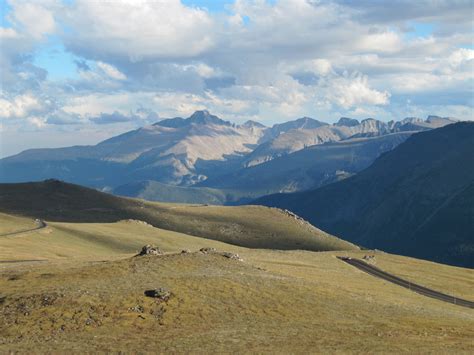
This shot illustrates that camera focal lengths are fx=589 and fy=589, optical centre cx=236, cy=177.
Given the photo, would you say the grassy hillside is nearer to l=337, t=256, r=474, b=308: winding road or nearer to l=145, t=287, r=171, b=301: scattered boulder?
l=145, t=287, r=171, b=301: scattered boulder

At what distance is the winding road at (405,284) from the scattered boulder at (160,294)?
207 feet

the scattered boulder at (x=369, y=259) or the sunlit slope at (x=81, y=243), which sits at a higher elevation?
the scattered boulder at (x=369, y=259)

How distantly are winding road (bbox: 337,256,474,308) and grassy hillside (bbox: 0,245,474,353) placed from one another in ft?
102

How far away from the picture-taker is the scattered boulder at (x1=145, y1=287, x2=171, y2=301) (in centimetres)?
7006

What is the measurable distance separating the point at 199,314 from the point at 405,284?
74.7 metres

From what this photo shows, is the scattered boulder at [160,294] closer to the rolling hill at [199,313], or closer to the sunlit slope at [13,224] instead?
the rolling hill at [199,313]

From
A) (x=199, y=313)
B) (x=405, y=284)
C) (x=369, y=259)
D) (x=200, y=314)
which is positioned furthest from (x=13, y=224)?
(x=200, y=314)

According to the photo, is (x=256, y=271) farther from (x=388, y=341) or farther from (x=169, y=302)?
(x=388, y=341)

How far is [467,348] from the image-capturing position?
185 ft

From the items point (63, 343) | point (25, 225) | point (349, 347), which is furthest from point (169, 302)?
point (25, 225)

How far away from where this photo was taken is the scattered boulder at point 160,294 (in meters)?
70.1

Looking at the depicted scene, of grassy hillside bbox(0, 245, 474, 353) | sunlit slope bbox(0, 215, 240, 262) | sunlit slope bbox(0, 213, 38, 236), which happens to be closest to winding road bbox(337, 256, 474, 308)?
grassy hillside bbox(0, 245, 474, 353)

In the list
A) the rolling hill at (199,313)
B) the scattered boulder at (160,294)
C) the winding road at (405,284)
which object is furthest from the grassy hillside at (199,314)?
the winding road at (405,284)

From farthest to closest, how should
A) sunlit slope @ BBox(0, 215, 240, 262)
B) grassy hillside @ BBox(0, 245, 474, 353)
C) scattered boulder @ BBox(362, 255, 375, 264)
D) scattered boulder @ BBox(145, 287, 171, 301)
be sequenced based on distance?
scattered boulder @ BBox(362, 255, 375, 264), sunlit slope @ BBox(0, 215, 240, 262), scattered boulder @ BBox(145, 287, 171, 301), grassy hillside @ BBox(0, 245, 474, 353)
